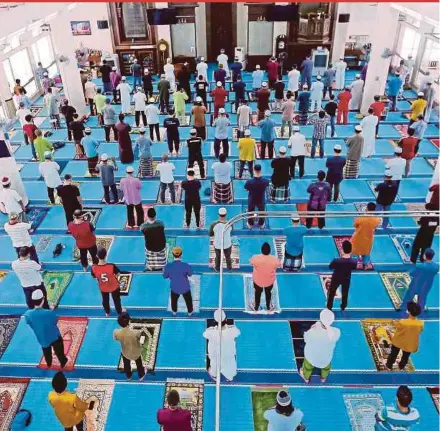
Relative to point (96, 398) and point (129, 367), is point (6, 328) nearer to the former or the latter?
point (96, 398)

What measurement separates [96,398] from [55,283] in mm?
2530

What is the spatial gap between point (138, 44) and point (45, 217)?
33.2 ft

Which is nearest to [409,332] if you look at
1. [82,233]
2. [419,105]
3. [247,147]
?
[82,233]

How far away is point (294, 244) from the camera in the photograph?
277 inches

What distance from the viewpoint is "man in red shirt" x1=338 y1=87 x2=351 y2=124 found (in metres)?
11.9

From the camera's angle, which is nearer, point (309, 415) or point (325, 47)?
point (309, 415)

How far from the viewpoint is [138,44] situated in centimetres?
1702

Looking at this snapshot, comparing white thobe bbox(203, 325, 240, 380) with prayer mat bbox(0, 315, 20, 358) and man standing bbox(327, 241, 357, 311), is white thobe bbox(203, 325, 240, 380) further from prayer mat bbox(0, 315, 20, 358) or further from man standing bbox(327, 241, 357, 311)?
prayer mat bbox(0, 315, 20, 358)

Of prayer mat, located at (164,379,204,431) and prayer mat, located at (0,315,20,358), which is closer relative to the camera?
prayer mat, located at (164,379,204,431)

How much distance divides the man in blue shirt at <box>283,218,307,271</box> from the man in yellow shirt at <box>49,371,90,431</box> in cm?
374

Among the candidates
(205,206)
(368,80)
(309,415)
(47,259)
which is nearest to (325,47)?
(368,80)

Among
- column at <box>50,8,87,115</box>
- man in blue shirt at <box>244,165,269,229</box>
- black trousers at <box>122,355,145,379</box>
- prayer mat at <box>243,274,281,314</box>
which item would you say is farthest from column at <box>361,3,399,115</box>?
black trousers at <box>122,355,145,379</box>

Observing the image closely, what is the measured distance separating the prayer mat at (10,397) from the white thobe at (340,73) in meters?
12.7

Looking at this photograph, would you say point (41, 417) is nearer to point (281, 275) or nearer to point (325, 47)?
point (281, 275)
